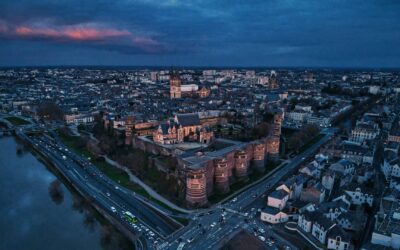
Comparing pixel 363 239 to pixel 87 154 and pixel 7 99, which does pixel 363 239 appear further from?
Answer: pixel 7 99

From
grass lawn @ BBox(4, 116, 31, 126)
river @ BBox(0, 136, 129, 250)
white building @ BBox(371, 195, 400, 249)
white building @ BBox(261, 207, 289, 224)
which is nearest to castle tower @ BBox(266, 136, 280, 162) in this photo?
white building @ BBox(261, 207, 289, 224)

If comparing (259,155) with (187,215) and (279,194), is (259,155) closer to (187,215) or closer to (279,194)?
(279,194)

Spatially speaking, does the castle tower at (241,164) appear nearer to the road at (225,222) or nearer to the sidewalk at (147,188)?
the road at (225,222)

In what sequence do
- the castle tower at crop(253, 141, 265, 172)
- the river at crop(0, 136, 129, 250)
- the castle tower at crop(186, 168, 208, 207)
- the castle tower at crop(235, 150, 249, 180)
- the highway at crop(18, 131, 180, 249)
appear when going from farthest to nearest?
the castle tower at crop(253, 141, 265, 172)
the castle tower at crop(235, 150, 249, 180)
the castle tower at crop(186, 168, 208, 207)
the river at crop(0, 136, 129, 250)
the highway at crop(18, 131, 180, 249)

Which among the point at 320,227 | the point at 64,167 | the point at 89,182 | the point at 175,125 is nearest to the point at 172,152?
the point at 175,125

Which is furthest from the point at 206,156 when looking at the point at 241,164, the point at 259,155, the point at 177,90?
the point at 177,90

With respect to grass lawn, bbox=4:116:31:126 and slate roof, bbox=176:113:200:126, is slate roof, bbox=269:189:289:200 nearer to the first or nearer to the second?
slate roof, bbox=176:113:200:126
